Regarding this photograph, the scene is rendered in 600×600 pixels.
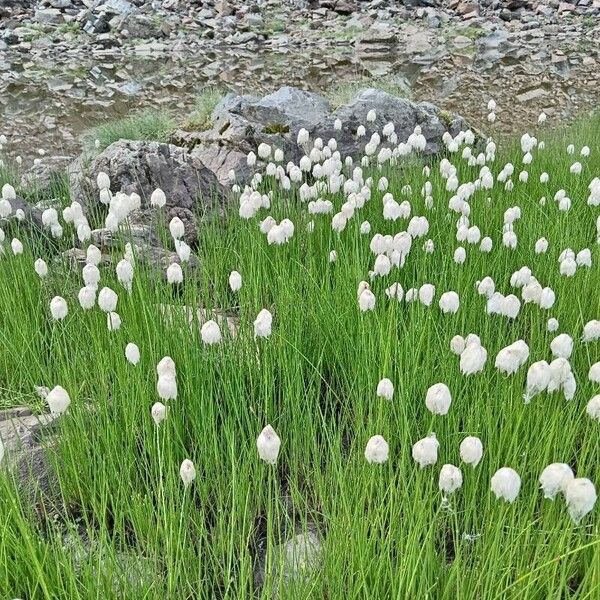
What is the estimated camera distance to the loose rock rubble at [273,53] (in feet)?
51.2

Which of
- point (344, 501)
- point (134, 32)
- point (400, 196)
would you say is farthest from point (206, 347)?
point (134, 32)

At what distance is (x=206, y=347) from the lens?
324 cm

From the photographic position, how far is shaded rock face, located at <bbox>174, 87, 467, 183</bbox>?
A: 24.4ft

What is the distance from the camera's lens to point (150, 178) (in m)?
5.72

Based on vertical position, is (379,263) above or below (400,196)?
above

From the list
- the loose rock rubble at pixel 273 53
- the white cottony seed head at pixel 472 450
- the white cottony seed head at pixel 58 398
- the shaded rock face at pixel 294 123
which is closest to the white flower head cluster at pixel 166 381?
the white cottony seed head at pixel 58 398

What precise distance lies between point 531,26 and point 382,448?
2749cm

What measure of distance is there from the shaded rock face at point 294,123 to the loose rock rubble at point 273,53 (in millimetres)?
5146

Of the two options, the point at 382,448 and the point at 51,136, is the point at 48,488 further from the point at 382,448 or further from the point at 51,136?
the point at 51,136

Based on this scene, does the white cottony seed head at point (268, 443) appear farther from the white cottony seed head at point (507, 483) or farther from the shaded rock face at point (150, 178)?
the shaded rock face at point (150, 178)

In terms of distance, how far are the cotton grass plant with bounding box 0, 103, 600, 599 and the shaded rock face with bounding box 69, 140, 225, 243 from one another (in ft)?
3.29

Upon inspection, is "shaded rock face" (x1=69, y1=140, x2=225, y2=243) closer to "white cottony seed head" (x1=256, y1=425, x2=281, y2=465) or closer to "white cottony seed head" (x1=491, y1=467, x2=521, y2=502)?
"white cottony seed head" (x1=256, y1=425, x2=281, y2=465)

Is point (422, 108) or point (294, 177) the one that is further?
point (422, 108)

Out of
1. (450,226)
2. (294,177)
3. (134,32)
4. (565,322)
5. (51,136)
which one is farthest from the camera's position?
(134,32)
